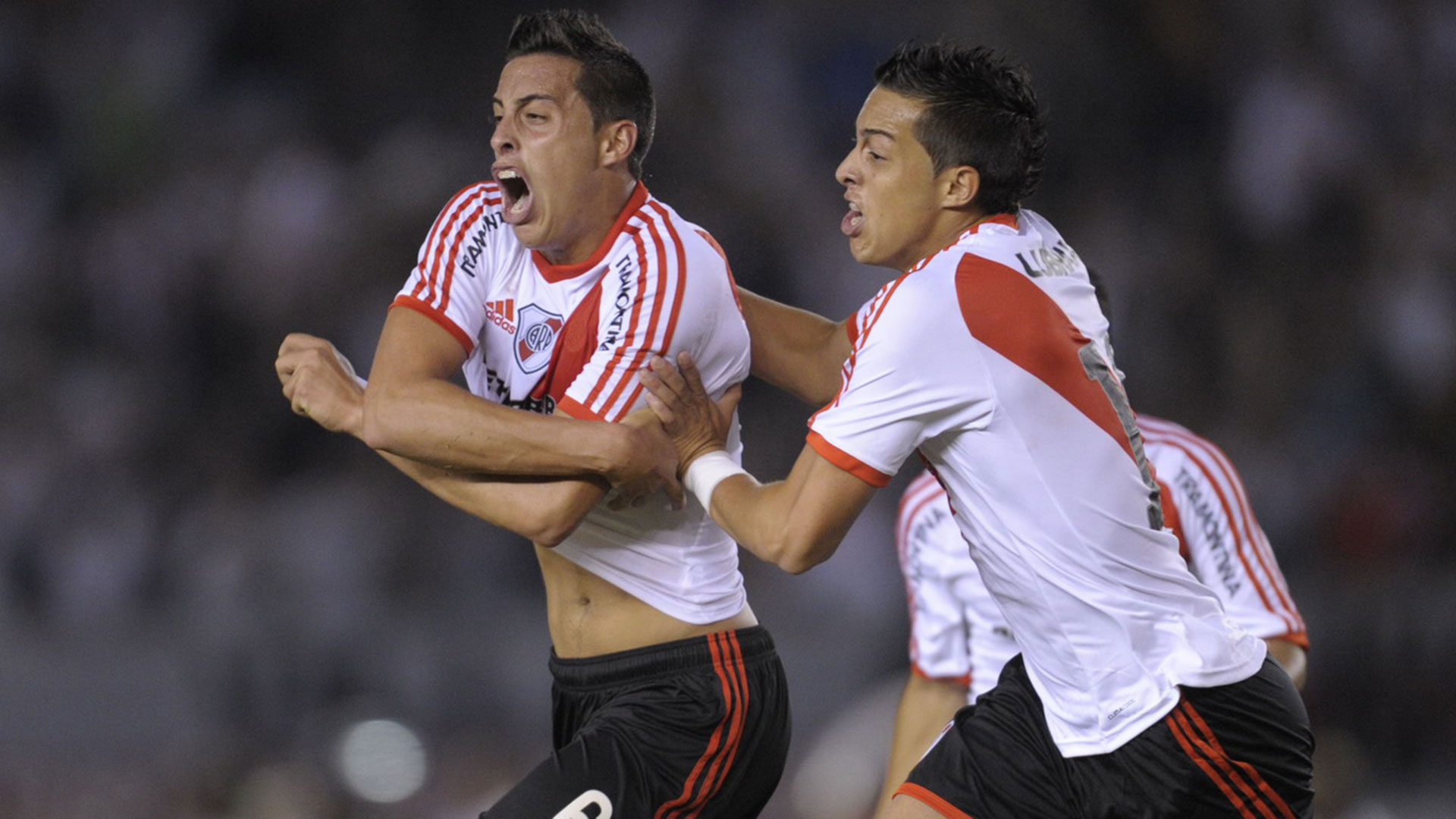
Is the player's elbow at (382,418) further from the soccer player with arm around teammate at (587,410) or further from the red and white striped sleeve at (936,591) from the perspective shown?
the red and white striped sleeve at (936,591)

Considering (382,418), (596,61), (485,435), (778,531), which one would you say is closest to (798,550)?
(778,531)

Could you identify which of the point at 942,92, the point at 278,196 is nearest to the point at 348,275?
the point at 278,196

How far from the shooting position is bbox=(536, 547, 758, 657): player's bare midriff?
11.7 feet

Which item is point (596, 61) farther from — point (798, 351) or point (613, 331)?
point (798, 351)

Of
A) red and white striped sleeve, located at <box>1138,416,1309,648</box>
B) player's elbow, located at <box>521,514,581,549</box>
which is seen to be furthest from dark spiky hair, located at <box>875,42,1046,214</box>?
red and white striped sleeve, located at <box>1138,416,1309,648</box>

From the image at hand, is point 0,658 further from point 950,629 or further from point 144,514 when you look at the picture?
point 950,629

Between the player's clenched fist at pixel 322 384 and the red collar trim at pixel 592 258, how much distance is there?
53 cm

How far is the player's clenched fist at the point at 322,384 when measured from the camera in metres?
3.60

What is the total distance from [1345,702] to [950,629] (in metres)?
3.21

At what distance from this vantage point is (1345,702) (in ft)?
23.3

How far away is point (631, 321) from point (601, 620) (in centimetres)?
72

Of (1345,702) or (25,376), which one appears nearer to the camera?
(1345,702)

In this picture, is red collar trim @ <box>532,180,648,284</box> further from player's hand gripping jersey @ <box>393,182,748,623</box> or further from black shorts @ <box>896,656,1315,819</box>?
black shorts @ <box>896,656,1315,819</box>

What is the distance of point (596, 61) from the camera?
12.3 ft
